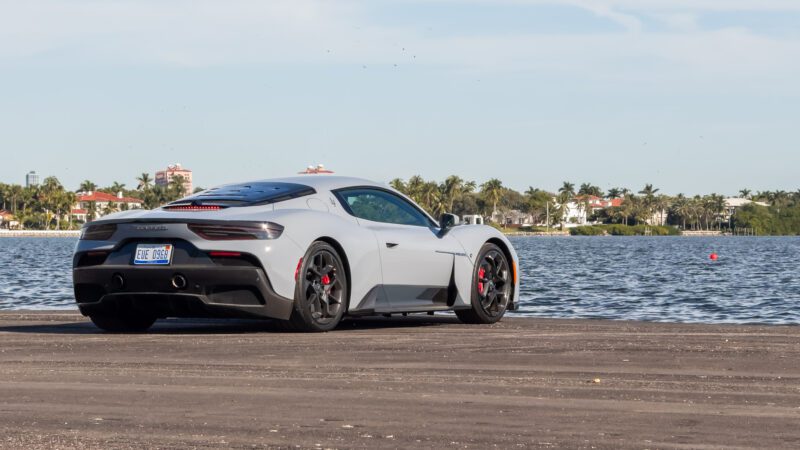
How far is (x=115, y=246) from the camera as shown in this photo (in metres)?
10.2

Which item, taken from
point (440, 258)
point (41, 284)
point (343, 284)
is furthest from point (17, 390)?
point (41, 284)

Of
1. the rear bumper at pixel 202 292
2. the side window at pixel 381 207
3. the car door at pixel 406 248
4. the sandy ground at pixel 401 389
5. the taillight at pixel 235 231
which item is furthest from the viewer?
the side window at pixel 381 207

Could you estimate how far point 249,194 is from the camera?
34.8 feet

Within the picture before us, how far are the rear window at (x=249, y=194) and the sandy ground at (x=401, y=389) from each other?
104cm

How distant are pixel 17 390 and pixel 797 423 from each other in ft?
12.3

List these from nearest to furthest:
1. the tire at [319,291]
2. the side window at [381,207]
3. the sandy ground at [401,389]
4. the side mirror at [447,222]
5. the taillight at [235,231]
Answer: the sandy ground at [401,389] → the taillight at [235,231] → the tire at [319,291] → the side window at [381,207] → the side mirror at [447,222]

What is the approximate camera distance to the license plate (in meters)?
9.97

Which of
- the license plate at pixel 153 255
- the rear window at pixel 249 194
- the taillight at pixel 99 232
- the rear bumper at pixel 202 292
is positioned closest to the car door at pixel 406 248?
the rear window at pixel 249 194

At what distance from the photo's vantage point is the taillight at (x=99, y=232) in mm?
10320

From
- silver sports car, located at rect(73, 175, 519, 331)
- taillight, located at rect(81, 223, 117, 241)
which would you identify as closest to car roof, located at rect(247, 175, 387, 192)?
silver sports car, located at rect(73, 175, 519, 331)

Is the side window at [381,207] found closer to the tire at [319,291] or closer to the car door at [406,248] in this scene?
the car door at [406,248]

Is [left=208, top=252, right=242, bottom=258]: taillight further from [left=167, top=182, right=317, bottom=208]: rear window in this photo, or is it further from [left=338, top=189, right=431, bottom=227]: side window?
[left=338, top=189, right=431, bottom=227]: side window

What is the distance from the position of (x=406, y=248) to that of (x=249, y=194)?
4.61ft

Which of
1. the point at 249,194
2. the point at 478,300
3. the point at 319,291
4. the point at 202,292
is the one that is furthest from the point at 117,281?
the point at 478,300
